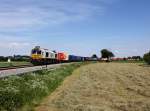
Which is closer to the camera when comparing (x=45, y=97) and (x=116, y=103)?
(x=116, y=103)

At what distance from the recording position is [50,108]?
59.0 ft

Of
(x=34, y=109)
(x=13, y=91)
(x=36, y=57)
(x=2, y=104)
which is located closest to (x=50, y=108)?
(x=34, y=109)

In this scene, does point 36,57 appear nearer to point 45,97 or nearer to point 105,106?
point 45,97

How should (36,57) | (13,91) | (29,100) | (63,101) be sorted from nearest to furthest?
(13,91) < (29,100) < (63,101) < (36,57)

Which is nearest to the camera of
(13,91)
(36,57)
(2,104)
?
(2,104)

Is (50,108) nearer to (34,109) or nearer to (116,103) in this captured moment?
(34,109)

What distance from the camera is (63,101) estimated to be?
1973 centimetres

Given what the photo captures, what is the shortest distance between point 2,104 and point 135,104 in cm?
683

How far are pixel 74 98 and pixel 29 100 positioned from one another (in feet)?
11.9

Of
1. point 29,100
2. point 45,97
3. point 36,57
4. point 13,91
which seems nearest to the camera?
point 13,91

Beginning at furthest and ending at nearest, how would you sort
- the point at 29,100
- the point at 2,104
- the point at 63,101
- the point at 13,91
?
the point at 63,101 → the point at 29,100 → the point at 13,91 → the point at 2,104

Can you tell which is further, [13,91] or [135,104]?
[135,104]

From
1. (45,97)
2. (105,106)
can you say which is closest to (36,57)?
(45,97)

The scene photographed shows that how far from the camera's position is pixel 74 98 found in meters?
20.9
